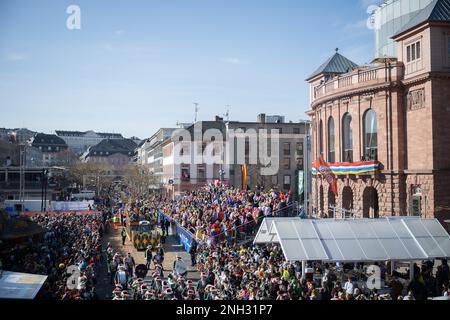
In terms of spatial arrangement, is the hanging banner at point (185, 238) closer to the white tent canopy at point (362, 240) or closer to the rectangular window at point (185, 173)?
the white tent canopy at point (362, 240)

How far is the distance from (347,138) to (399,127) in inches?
190

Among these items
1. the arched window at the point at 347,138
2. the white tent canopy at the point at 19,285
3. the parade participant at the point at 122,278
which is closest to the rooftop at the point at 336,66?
the arched window at the point at 347,138

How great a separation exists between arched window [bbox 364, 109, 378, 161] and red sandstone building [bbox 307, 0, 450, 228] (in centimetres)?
7

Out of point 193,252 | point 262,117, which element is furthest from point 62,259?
point 262,117

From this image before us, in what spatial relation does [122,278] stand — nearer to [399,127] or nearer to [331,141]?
[399,127]

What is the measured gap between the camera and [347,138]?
32.3 meters

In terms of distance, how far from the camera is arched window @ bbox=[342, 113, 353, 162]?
104ft

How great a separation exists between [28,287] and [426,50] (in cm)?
2397

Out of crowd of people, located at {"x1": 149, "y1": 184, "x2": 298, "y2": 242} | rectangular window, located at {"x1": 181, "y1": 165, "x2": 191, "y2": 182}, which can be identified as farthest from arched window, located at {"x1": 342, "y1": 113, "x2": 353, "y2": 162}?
rectangular window, located at {"x1": 181, "y1": 165, "x2": 191, "y2": 182}

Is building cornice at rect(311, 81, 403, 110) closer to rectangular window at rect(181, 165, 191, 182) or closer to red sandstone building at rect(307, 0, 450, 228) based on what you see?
red sandstone building at rect(307, 0, 450, 228)

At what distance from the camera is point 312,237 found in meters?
17.3
